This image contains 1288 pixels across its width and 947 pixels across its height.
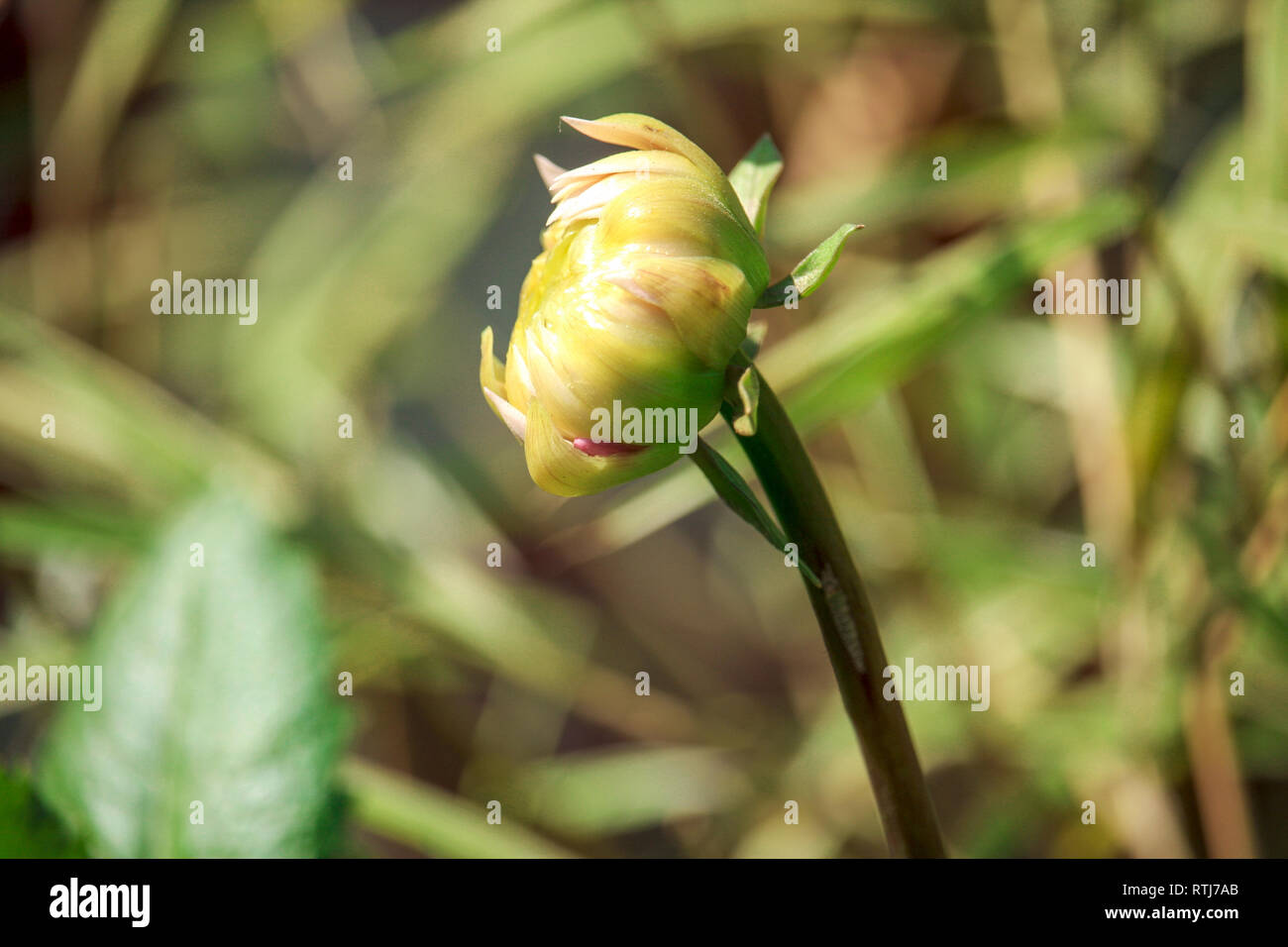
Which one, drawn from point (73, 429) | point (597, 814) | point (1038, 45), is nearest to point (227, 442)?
point (73, 429)

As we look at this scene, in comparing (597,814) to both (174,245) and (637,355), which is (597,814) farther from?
(174,245)

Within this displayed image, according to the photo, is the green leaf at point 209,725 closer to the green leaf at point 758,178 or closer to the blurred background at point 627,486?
the blurred background at point 627,486

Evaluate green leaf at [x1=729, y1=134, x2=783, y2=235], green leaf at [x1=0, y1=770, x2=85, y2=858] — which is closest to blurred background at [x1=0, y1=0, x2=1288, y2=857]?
green leaf at [x1=0, y1=770, x2=85, y2=858]
